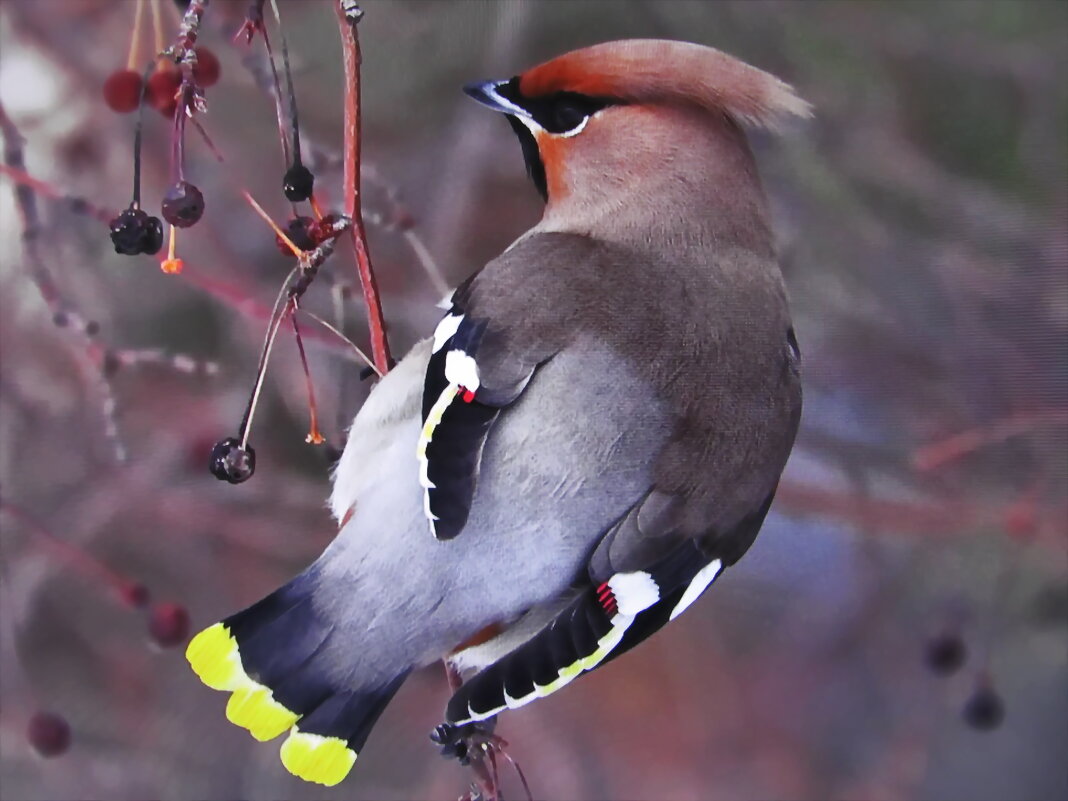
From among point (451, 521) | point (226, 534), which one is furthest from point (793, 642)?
point (226, 534)

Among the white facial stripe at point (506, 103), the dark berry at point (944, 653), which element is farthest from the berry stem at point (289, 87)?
the dark berry at point (944, 653)

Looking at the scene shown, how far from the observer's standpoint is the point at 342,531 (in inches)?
41.8

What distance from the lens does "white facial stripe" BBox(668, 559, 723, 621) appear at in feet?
3.40

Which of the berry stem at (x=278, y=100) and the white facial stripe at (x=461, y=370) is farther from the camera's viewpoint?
the berry stem at (x=278, y=100)

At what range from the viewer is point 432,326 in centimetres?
112

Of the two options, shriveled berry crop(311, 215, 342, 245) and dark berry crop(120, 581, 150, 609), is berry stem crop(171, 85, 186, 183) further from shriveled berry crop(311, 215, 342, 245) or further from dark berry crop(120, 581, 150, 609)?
dark berry crop(120, 581, 150, 609)

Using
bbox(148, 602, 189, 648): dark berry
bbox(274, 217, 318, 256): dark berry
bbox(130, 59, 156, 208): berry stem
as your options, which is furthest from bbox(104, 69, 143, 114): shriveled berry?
bbox(148, 602, 189, 648): dark berry

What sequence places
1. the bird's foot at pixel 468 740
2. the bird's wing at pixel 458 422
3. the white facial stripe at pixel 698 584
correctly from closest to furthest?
the bird's wing at pixel 458 422 → the white facial stripe at pixel 698 584 → the bird's foot at pixel 468 740

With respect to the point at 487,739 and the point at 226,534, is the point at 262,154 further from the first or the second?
the point at 487,739

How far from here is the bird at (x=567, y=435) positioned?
96 centimetres

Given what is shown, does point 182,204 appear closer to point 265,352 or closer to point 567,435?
point 265,352

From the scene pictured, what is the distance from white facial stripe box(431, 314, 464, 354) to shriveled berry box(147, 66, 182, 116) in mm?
388

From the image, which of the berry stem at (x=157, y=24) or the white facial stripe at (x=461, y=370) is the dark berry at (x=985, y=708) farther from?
→ the berry stem at (x=157, y=24)

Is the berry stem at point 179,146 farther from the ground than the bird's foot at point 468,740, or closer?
farther from the ground
